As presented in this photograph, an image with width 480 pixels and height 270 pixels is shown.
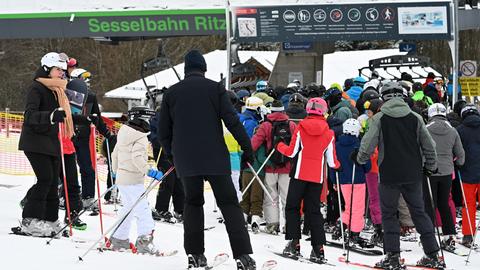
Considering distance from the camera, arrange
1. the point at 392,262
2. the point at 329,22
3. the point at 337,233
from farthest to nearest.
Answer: the point at 329,22, the point at 337,233, the point at 392,262

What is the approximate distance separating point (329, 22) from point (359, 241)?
8.17m

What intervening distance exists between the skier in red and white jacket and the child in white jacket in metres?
1.47

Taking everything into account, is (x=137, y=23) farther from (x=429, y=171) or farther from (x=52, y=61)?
(x=429, y=171)

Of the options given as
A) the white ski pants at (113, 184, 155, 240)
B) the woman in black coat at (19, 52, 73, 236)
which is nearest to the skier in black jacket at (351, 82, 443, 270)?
the white ski pants at (113, 184, 155, 240)

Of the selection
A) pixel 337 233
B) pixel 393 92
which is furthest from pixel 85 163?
pixel 393 92

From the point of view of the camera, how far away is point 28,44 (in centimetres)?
5150

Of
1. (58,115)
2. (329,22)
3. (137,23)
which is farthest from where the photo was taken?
(137,23)

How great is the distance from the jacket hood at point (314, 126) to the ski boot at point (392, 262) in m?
1.42

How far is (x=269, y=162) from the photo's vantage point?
11195 mm

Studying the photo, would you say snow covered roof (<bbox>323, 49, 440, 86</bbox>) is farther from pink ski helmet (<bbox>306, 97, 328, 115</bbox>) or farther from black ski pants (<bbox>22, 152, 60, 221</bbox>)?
black ski pants (<bbox>22, 152, 60, 221</bbox>)

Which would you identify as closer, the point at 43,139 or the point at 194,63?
the point at 194,63

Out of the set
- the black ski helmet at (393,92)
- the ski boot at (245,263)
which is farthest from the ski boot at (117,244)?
the black ski helmet at (393,92)

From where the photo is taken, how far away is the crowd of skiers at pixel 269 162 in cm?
718

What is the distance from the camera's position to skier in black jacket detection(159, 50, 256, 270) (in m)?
7.10
